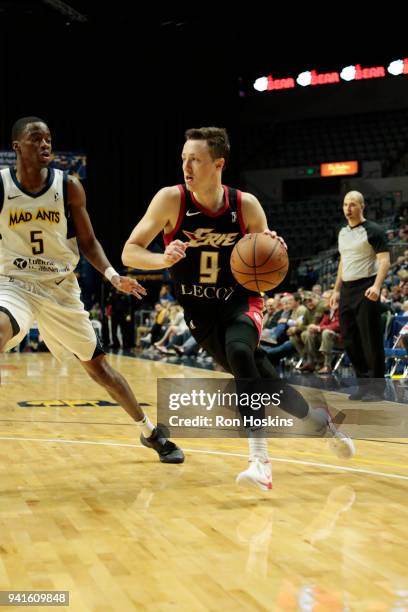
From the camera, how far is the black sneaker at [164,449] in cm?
479

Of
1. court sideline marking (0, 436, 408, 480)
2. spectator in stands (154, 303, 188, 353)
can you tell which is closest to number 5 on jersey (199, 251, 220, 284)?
court sideline marking (0, 436, 408, 480)

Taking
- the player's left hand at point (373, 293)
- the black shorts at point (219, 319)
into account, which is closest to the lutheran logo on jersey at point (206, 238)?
the black shorts at point (219, 319)

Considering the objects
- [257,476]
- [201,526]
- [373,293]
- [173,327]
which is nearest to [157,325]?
[173,327]

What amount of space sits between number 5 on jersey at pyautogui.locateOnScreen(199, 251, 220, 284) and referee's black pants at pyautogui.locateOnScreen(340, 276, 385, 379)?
3.68 meters

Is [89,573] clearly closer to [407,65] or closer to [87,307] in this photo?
[87,307]

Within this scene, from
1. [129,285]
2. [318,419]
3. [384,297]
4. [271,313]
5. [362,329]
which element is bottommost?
[318,419]

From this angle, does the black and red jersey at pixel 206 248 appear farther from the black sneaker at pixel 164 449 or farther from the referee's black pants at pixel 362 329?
the referee's black pants at pixel 362 329

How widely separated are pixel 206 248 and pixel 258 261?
15.5 inches

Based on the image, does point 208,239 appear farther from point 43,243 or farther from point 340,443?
point 340,443

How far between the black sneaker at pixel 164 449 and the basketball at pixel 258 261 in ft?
3.93

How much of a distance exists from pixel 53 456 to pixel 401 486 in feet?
7.13

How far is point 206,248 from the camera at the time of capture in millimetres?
4348

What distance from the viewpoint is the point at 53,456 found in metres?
5.03

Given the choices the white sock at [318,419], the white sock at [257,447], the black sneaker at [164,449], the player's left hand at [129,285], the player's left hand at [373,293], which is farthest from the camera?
the player's left hand at [373,293]
